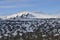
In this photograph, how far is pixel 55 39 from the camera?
38125 millimetres

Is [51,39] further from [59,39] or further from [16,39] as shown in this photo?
[16,39]

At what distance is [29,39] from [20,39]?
196cm

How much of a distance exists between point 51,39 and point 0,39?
871 centimetres

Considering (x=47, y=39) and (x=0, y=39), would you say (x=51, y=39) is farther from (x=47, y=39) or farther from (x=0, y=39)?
(x=0, y=39)

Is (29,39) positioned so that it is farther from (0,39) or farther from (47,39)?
(0,39)

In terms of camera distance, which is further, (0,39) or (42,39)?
(0,39)

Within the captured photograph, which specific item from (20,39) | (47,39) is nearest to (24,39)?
(20,39)

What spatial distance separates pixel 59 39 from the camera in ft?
122

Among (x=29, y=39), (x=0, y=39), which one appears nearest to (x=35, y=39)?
(x=29, y=39)

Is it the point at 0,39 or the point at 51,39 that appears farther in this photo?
the point at 0,39

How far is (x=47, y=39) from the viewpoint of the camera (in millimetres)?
38094

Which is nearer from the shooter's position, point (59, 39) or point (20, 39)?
point (59, 39)

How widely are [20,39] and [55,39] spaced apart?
520 centimetres

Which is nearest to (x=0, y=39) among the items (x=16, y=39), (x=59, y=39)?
(x=16, y=39)
